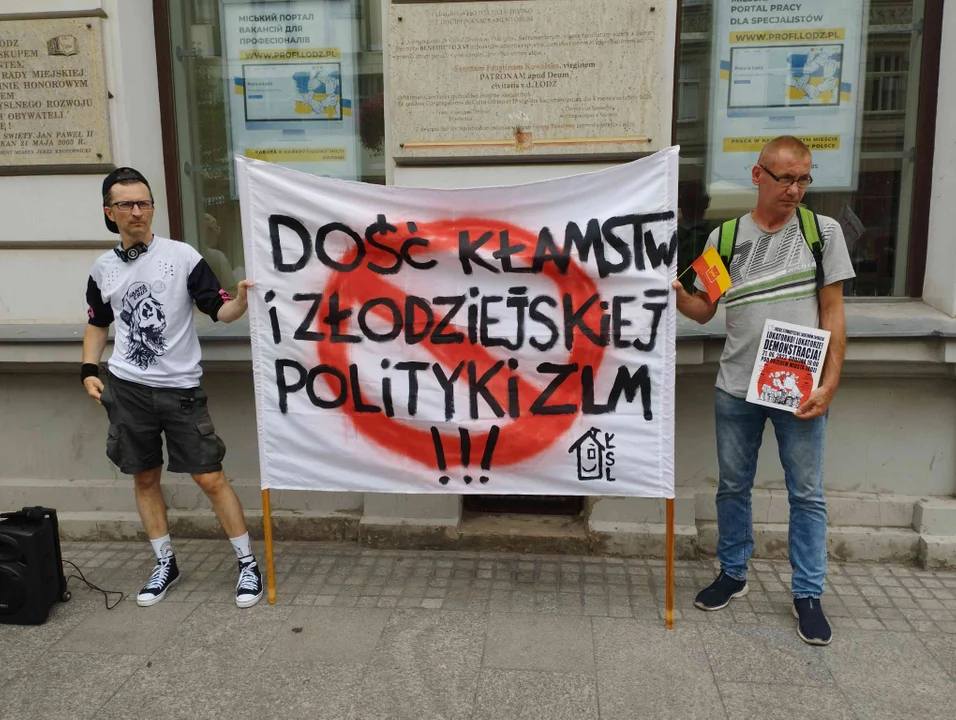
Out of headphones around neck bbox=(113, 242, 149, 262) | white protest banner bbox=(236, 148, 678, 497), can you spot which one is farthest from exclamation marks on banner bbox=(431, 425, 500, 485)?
headphones around neck bbox=(113, 242, 149, 262)

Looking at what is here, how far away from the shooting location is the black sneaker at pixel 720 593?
360 centimetres

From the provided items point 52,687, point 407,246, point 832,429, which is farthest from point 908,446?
point 52,687

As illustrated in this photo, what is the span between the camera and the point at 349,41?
4629 mm

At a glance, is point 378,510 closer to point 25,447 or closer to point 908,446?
point 25,447

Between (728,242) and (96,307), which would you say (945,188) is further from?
(96,307)

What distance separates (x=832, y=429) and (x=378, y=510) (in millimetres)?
2523

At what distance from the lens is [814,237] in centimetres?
323

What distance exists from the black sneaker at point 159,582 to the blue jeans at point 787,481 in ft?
8.88

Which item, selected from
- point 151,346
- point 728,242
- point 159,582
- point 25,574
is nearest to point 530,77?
point 728,242

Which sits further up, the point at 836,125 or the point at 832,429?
the point at 836,125

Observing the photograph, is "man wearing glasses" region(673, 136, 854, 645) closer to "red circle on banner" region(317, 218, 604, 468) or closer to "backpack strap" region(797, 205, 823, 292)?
"backpack strap" region(797, 205, 823, 292)

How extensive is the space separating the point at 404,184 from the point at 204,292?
1.20m

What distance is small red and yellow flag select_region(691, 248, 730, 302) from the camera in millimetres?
3352

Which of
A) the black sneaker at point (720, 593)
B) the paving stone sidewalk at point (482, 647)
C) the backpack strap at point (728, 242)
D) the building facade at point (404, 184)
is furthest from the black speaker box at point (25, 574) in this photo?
the backpack strap at point (728, 242)
